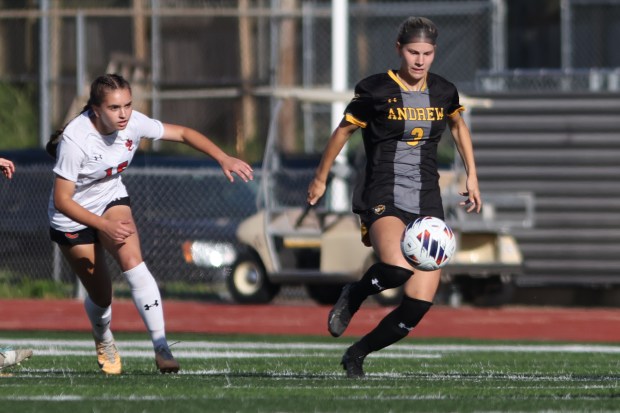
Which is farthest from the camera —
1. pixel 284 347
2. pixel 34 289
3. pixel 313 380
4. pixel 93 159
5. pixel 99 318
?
pixel 34 289

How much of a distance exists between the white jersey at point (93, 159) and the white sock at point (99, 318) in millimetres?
516

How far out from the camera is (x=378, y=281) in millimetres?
8117

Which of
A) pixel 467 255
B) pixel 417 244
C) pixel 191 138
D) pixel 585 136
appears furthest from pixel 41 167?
pixel 417 244

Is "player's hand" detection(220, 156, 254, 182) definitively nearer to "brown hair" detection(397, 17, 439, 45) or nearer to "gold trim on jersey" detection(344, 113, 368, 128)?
"gold trim on jersey" detection(344, 113, 368, 128)

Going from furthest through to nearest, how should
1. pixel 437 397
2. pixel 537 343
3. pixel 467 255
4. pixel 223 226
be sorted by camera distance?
pixel 223 226, pixel 467 255, pixel 537 343, pixel 437 397

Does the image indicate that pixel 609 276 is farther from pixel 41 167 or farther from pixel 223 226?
pixel 41 167

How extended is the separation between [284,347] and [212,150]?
→ 3.62 m

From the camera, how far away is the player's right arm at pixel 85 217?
26.8 ft

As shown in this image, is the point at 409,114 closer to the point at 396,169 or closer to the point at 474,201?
the point at 396,169

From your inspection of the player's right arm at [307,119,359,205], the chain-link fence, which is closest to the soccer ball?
the player's right arm at [307,119,359,205]

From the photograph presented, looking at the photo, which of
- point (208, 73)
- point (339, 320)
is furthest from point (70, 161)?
point (208, 73)

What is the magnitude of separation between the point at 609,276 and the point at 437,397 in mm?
11744

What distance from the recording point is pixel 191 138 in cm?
867

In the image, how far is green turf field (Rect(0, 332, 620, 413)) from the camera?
670 centimetres
